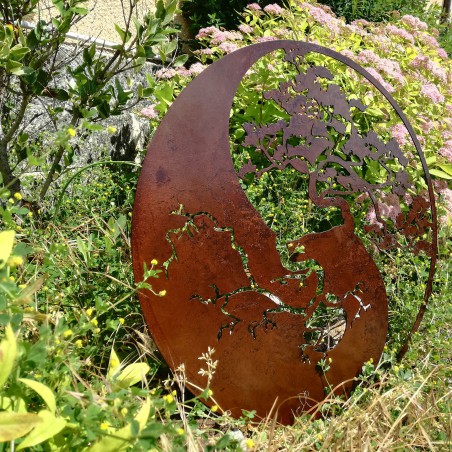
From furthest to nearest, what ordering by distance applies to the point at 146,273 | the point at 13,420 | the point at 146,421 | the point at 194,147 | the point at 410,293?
the point at 410,293 → the point at 194,147 → the point at 146,273 → the point at 146,421 → the point at 13,420

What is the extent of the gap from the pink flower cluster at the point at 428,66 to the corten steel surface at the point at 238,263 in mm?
1486

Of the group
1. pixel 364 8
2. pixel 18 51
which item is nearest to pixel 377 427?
pixel 18 51

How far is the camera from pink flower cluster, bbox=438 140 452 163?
10.7 ft

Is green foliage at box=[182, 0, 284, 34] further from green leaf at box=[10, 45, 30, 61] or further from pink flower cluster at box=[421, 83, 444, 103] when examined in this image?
green leaf at box=[10, 45, 30, 61]

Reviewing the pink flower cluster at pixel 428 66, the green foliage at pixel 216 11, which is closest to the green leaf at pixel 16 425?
the pink flower cluster at pixel 428 66

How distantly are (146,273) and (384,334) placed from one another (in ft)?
3.44

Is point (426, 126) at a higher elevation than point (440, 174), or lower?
higher

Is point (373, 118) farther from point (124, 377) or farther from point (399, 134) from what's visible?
point (124, 377)

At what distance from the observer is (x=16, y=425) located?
124 cm

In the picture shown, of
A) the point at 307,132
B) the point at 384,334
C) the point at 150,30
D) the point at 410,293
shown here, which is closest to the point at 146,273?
the point at 307,132

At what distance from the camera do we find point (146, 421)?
4.81 ft

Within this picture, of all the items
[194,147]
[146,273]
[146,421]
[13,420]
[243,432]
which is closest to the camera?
[13,420]

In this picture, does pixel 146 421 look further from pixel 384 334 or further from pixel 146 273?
pixel 384 334

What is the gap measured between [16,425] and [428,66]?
330 cm
